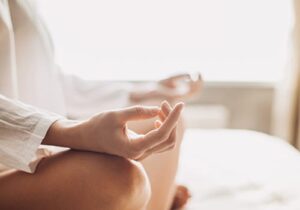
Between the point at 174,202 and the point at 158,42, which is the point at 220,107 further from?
the point at 174,202

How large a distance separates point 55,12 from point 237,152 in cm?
117

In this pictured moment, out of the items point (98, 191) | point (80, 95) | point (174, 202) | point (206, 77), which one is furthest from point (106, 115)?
point (206, 77)

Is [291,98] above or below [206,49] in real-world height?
below

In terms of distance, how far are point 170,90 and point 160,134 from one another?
730mm

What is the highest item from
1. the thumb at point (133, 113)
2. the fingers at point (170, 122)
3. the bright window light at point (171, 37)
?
the thumb at point (133, 113)

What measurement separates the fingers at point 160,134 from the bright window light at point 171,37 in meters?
1.55

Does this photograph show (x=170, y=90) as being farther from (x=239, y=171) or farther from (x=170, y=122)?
(x=170, y=122)

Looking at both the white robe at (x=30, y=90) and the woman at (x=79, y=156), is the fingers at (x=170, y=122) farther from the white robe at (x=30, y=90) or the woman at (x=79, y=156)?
the white robe at (x=30, y=90)

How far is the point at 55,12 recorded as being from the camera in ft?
6.47

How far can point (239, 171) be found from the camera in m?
1.21

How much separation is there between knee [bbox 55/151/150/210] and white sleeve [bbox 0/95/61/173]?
6 centimetres

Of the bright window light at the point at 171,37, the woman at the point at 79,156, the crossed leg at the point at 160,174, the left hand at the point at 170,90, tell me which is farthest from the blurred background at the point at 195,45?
the woman at the point at 79,156

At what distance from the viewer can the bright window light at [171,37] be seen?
2.02 meters

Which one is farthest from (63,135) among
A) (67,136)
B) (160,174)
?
(160,174)
